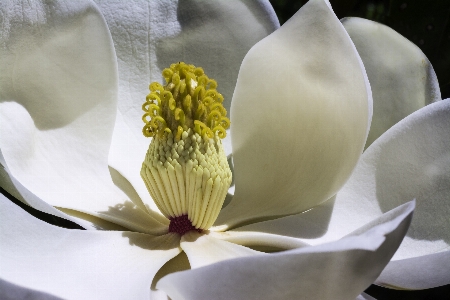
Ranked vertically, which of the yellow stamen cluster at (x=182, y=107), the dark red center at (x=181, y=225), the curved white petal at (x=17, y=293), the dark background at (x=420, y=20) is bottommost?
the dark red center at (x=181, y=225)

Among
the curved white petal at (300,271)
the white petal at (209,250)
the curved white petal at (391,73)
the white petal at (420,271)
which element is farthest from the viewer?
the curved white petal at (391,73)

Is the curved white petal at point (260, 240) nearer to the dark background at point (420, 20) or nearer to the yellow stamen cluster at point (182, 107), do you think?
the yellow stamen cluster at point (182, 107)

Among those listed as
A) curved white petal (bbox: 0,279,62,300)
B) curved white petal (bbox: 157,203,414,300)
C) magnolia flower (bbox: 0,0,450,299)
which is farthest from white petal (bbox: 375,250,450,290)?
curved white petal (bbox: 0,279,62,300)

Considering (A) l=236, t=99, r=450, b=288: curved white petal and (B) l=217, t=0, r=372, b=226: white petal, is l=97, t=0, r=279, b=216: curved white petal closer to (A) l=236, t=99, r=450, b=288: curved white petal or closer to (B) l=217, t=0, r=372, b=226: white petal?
(B) l=217, t=0, r=372, b=226: white petal

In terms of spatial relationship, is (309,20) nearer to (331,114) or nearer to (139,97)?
(331,114)

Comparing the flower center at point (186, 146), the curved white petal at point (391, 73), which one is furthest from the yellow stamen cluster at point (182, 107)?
the curved white petal at point (391, 73)
